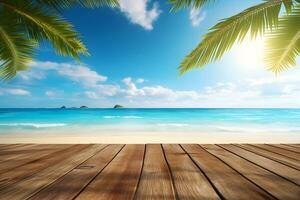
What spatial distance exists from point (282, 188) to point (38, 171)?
1.68 metres

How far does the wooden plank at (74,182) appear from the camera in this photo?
1.10 m

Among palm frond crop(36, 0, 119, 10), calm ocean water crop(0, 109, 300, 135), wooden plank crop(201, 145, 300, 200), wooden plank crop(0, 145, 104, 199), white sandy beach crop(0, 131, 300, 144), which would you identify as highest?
palm frond crop(36, 0, 119, 10)

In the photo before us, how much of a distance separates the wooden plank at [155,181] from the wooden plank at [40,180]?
596 mm

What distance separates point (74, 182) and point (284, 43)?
129 inches

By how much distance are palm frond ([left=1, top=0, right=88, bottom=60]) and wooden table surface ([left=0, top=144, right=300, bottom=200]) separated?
2287 millimetres

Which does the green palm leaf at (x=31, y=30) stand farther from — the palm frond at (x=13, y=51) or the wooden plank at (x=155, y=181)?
the wooden plank at (x=155, y=181)

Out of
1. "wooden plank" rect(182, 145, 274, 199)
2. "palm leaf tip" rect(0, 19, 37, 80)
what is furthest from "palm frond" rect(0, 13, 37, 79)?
"wooden plank" rect(182, 145, 274, 199)

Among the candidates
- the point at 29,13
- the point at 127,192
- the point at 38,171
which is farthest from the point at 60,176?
the point at 29,13

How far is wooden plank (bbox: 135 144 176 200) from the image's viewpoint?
110 centimetres

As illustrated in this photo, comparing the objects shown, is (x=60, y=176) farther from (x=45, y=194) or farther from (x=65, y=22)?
(x=65, y=22)

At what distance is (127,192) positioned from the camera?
113 cm

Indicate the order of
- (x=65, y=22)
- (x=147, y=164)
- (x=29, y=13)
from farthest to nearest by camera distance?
(x=65, y=22) < (x=29, y=13) < (x=147, y=164)

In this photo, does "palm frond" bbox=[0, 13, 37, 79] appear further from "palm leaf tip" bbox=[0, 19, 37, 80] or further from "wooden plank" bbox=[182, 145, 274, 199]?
"wooden plank" bbox=[182, 145, 274, 199]

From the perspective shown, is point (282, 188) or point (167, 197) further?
point (282, 188)
